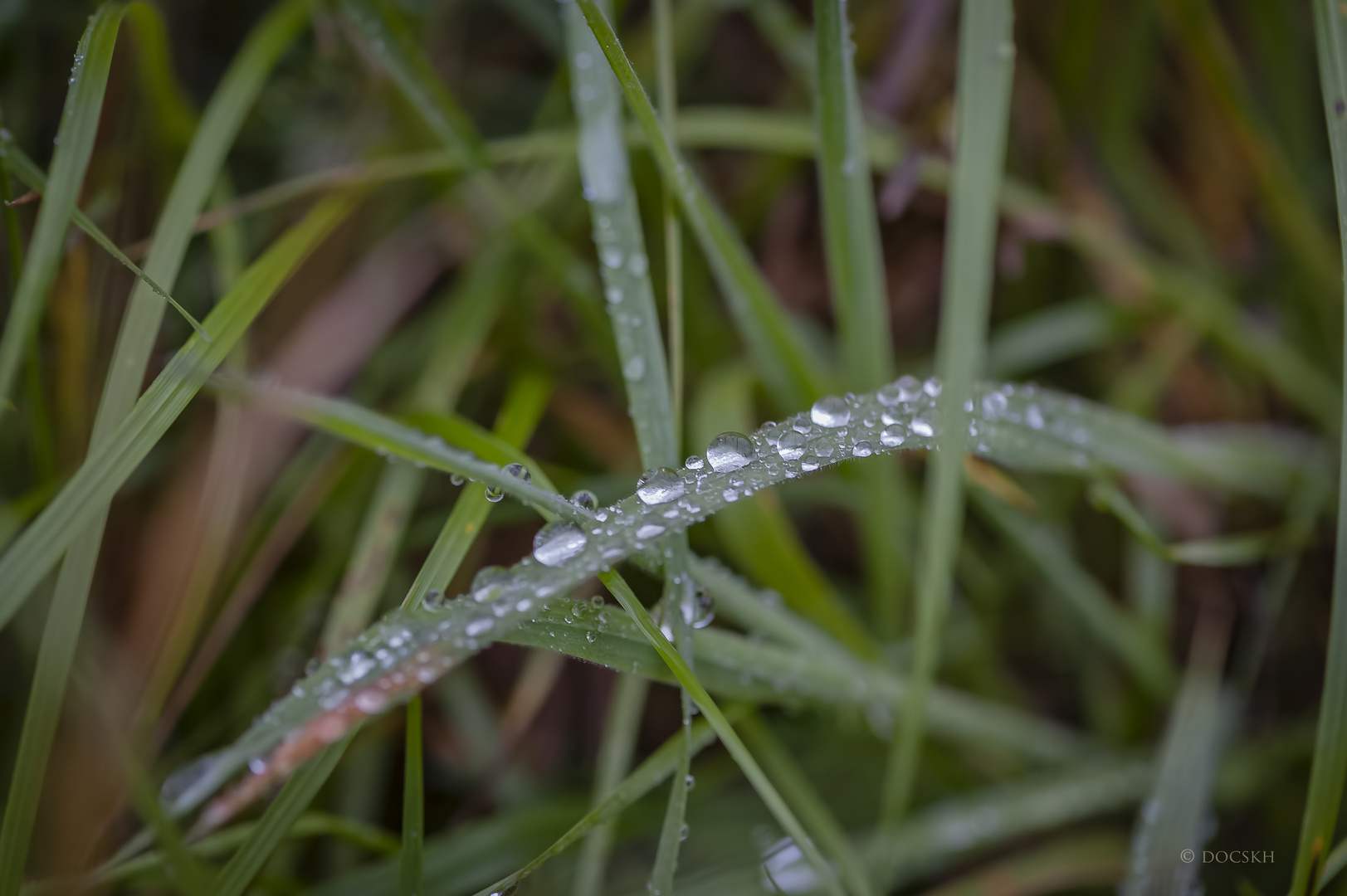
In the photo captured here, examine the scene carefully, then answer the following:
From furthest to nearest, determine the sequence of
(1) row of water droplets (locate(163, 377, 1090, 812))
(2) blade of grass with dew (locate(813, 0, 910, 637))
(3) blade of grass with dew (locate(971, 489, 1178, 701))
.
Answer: (3) blade of grass with dew (locate(971, 489, 1178, 701))
(2) blade of grass with dew (locate(813, 0, 910, 637))
(1) row of water droplets (locate(163, 377, 1090, 812))

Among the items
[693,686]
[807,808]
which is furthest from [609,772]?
[693,686]

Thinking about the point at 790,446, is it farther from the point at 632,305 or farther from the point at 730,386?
the point at 730,386

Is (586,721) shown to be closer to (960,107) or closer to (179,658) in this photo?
(179,658)

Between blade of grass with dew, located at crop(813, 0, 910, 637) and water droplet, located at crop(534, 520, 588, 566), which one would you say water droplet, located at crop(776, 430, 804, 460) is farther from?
blade of grass with dew, located at crop(813, 0, 910, 637)

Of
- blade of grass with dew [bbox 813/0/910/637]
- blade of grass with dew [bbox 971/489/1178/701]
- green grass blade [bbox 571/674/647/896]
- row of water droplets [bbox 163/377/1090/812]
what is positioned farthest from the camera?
blade of grass with dew [bbox 971/489/1178/701]

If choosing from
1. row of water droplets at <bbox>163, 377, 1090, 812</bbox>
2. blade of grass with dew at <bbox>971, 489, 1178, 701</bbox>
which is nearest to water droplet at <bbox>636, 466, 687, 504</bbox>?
row of water droplets at <bbox>163, 377, 1090, 812</bbox>

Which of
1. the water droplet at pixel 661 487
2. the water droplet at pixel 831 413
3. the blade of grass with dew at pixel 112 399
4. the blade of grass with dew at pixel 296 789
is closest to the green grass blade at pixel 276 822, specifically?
the blade of grass with dew at pixel 296 789

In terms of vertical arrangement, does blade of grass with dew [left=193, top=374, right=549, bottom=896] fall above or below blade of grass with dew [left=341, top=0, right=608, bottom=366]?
below

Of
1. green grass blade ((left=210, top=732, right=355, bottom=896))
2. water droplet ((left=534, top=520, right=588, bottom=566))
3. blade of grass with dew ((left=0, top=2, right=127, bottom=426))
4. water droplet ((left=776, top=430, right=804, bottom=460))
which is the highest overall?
blade of grass with dew ((left=0, top=2, right=127, bottom=426))
